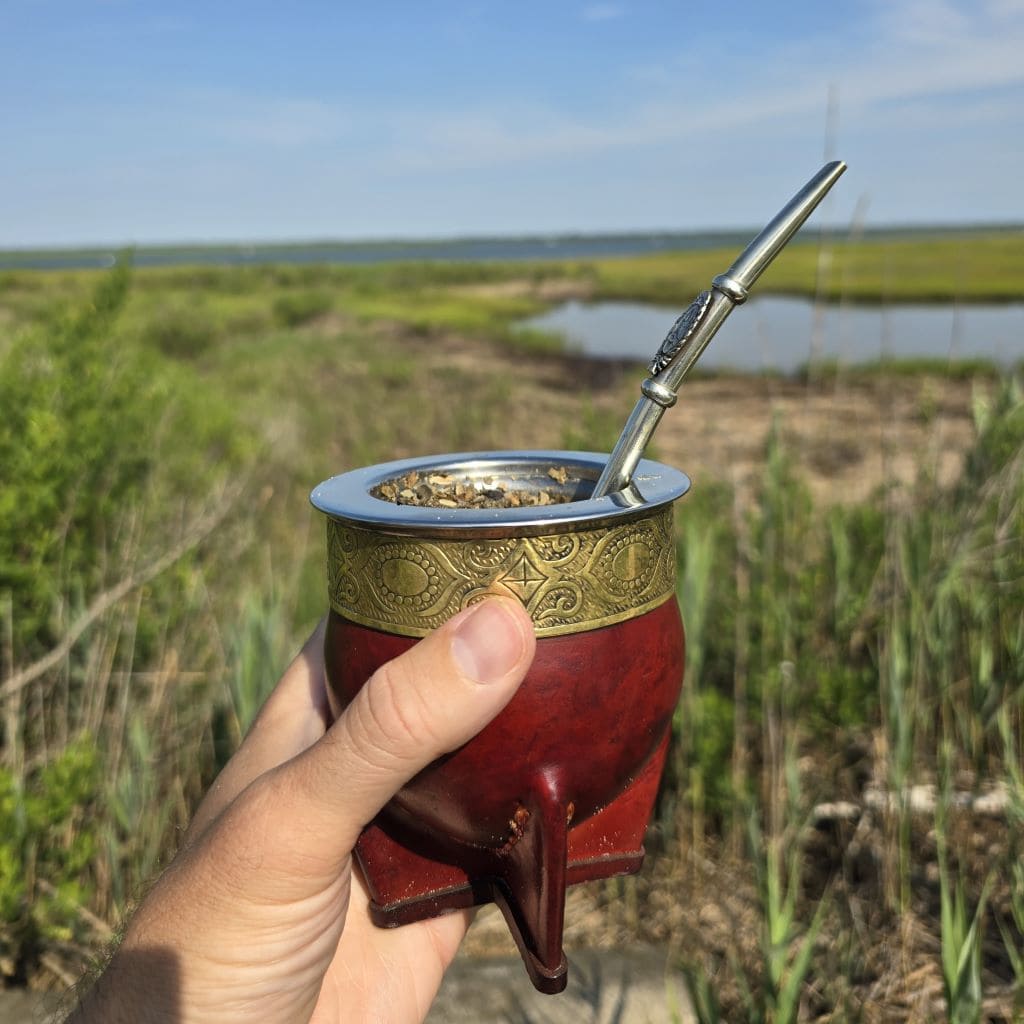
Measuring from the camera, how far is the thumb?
932 millimetres

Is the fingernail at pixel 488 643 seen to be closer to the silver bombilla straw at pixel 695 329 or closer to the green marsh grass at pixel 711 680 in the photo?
the silver bombilla straw at pixel 695 329

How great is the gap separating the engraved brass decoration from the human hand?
3 centimetres

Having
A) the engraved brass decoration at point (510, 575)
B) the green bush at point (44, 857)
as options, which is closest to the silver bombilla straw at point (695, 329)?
the engraved brass decoration at point (510, 575)

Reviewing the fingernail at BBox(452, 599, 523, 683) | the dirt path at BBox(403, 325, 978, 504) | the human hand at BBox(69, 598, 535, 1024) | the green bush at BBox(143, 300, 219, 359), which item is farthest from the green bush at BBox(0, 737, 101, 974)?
the green bush at BBox(143, 300, 219, 359)

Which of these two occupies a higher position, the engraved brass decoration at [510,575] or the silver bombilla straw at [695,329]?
the silver bombilla straw at [695,329]

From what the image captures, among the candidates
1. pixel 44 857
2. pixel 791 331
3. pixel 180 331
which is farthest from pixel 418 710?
pixel 791 331

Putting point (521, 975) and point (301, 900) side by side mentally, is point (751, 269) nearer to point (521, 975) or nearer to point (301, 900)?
point (301, 900)

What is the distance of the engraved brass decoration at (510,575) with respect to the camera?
3.16 ft

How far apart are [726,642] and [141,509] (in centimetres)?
189

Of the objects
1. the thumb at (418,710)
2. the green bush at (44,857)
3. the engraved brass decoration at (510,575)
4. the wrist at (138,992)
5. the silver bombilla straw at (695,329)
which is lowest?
the green bush at (44,857)

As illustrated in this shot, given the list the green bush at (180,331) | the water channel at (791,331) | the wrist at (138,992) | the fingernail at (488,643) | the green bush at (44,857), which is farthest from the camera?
the water channel at (791,331)

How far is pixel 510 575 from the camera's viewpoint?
0.96 meters

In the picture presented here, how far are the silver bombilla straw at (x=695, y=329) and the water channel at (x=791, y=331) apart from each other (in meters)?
9.28

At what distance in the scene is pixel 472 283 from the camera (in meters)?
37.6
